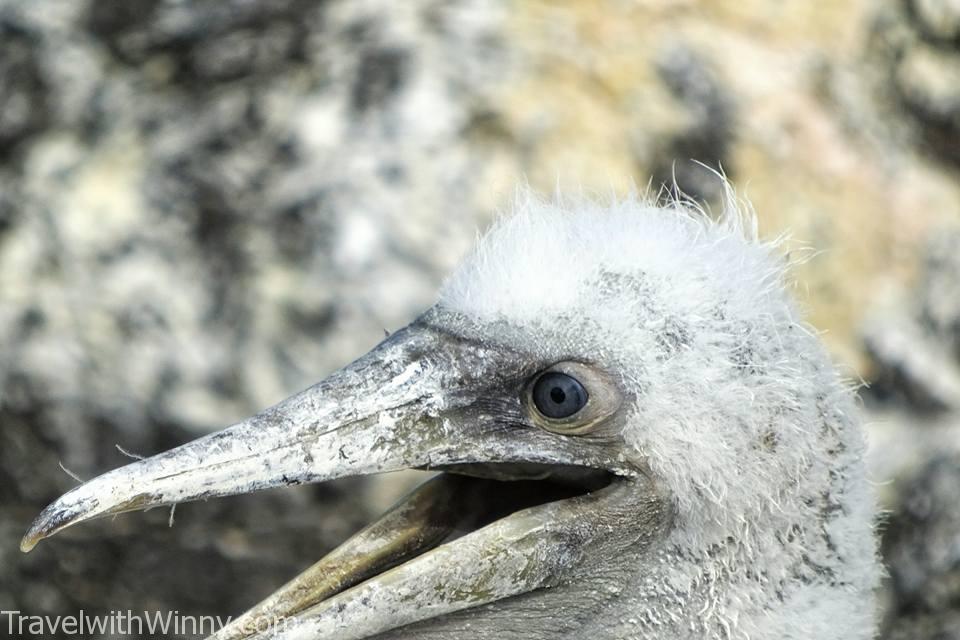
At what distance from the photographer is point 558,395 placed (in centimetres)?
286

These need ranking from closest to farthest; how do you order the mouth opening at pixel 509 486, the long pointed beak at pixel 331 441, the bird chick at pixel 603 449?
the long pointed beak at pixel 331 441 < the bird chick at pixel 603 449 < the mouth opening at pixel 509 486

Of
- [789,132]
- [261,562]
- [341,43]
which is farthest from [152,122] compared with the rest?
[789,132]

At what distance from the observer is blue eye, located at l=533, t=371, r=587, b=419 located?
2.84 metres

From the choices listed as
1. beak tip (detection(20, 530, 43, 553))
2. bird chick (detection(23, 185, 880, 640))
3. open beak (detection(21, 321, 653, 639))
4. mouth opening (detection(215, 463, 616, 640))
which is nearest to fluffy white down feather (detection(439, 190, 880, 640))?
bird chick (detection(23, 185, 880, 640))

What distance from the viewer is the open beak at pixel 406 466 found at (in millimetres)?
2678

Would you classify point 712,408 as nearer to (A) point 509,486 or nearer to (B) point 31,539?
(A) point 509,486

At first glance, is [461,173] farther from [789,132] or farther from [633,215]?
[633,215]

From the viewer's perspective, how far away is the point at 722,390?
2777 mm

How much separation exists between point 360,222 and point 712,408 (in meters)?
2.57

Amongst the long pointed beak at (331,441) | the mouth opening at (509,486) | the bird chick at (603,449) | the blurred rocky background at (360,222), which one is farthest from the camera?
the blurred rocky background at (360,222)

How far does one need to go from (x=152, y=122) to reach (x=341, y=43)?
0.81 m

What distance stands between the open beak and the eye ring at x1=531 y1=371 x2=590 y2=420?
40mm

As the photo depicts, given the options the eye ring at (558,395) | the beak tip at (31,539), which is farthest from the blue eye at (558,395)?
the beak tip at (31,539)

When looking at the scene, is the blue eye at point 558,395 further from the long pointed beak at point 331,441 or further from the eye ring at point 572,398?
the long pointed beak at point 331,441
